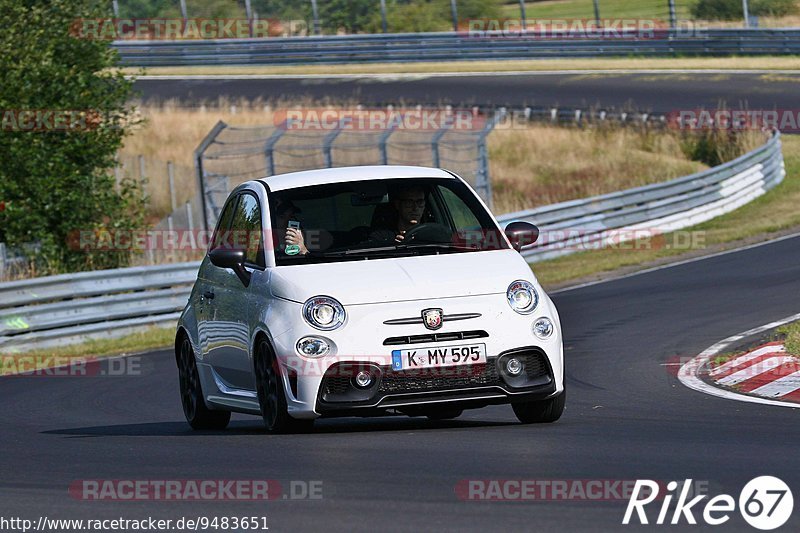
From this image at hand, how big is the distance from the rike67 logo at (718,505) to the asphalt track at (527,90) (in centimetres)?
3137

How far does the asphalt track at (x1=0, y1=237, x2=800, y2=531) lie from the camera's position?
6246mm

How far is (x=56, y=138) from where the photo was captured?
81.5ft

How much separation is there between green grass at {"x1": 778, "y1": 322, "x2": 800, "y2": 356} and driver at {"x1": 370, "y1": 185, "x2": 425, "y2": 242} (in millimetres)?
3950

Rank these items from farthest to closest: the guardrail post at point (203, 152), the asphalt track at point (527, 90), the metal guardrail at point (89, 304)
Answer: the asphalt track at point (527, 90) → the guardrail post at point (203, 152) → the metal guardrail at point (89, 304)

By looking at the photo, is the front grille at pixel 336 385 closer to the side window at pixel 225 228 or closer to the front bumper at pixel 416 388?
the front bumper at pixel 416 388

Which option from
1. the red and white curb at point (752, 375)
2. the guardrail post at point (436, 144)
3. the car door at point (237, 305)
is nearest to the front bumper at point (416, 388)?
the car door at point (237, 305)

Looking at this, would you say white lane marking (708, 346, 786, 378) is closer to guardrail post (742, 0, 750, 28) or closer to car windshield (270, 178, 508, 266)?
car windshield (270, 178, 508, 266)

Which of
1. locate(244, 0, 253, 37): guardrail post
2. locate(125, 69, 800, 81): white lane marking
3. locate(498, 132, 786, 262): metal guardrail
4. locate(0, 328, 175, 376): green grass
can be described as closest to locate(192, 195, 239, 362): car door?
locate(0, 328, 175, 376): green grass

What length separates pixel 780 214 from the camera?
27453 millimetres

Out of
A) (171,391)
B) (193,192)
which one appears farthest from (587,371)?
(193,192)

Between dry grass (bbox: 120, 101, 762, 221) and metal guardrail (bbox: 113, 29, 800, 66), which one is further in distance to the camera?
metal guardrail (bbox: 113, 29, 800, 66)

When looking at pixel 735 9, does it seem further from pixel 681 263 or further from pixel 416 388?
pixel 416 388

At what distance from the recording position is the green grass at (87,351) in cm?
1786

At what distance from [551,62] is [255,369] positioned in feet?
132
